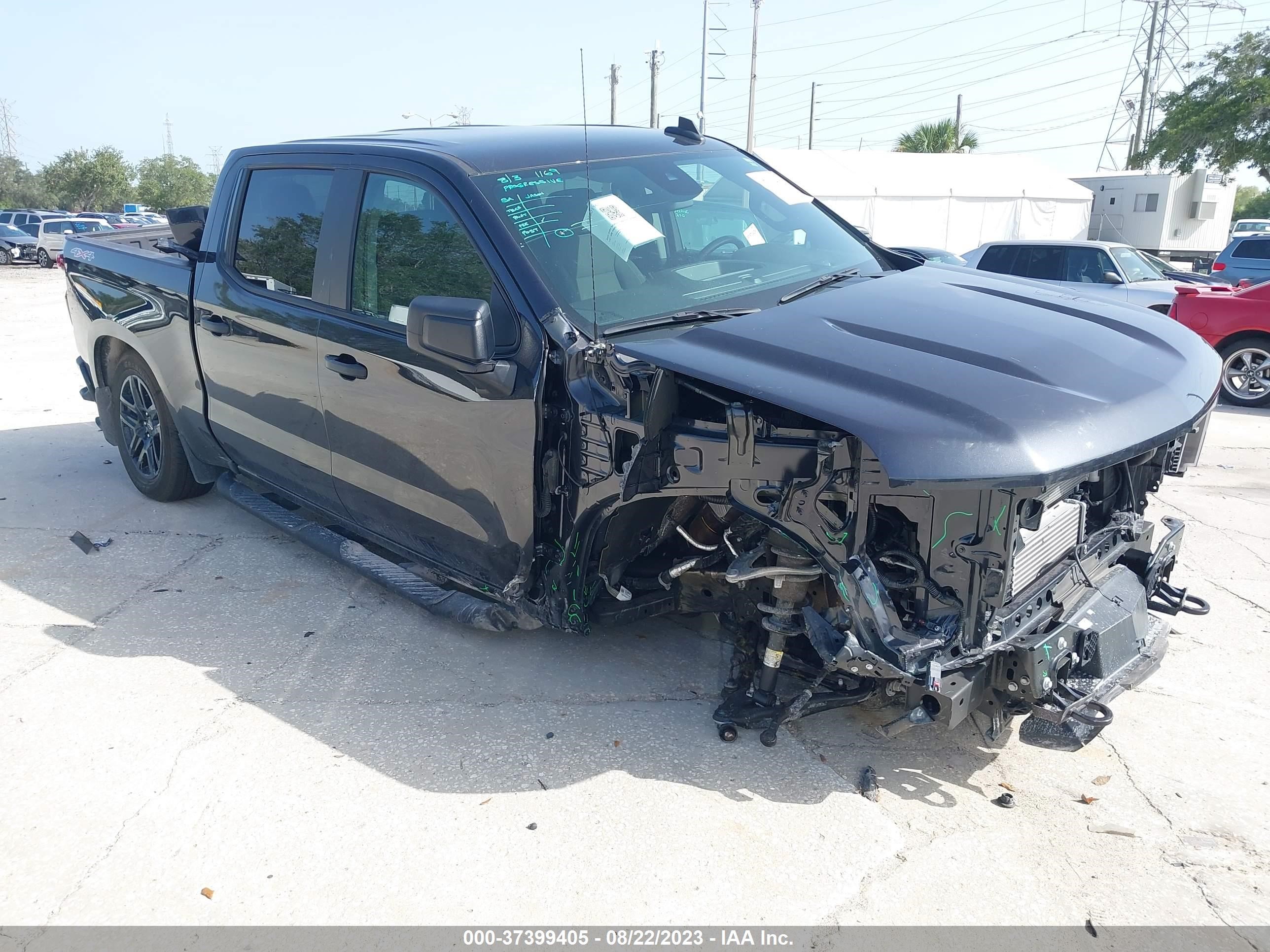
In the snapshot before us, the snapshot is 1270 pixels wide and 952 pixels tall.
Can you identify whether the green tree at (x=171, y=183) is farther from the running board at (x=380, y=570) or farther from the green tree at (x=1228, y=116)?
the running board at (x=380, y=570)

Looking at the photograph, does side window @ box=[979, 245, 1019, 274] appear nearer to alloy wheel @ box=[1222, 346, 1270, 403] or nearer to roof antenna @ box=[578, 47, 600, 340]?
alloy wheel @ box=[1222, 346, 1270, 403]

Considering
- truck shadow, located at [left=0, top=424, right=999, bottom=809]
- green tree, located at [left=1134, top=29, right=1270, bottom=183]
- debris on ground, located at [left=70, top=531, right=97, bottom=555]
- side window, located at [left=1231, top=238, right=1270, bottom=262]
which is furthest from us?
green tree, located at [left=1134, top=29, right=1270, bottom=183]

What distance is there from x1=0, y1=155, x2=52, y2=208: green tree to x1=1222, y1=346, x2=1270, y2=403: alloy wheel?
72.6 meters

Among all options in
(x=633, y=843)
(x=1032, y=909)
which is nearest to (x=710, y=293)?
(x=633, y=843)

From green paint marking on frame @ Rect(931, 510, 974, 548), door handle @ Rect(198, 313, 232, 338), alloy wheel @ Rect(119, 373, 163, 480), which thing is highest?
door handle @ Rect(198, 313, 232, 338)

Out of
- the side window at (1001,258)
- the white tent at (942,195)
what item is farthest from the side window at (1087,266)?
the white tent at (942,195)

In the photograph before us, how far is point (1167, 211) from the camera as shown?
1218 inches

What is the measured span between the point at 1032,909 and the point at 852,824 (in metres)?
0.53

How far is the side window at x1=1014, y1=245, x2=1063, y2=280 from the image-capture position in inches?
476

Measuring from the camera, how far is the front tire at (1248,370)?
9.22 m

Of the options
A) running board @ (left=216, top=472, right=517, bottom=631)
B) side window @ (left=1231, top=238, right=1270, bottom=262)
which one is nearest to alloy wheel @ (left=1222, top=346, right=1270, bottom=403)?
side window @ (left=1231, top=238, right=1270, bottom=262)

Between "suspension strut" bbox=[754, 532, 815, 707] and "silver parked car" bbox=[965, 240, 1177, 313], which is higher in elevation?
"silver parked car" bbox=[965, 240, 1177, 313]

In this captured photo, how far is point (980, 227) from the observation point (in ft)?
90.2
